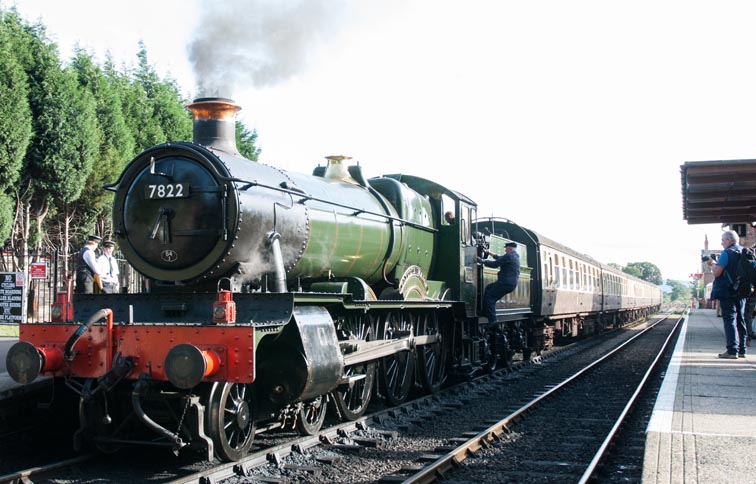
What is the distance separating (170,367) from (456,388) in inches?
247

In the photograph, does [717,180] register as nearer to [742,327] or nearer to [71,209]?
[742,327]

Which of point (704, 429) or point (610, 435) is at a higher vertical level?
point (704, 429)

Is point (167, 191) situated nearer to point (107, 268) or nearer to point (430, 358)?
point (107, 268)

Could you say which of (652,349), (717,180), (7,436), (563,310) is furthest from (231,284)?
(652,349)

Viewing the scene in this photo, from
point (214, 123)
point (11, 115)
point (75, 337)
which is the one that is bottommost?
point (75, 337)

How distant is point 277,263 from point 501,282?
21.3ft

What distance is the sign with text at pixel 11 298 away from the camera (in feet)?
35.4

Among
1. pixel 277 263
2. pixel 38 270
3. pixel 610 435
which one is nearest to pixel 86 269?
pixel 277 263

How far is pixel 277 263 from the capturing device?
6758 millimetres

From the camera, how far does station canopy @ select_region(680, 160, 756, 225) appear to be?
14281mm

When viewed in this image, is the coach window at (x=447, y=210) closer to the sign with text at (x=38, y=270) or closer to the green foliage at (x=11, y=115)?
the sign with text at (x=38, y=270)

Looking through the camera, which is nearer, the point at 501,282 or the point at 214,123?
the point at 214,123

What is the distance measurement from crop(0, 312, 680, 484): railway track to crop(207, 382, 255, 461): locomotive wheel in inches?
5.4

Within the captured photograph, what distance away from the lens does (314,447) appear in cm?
686
